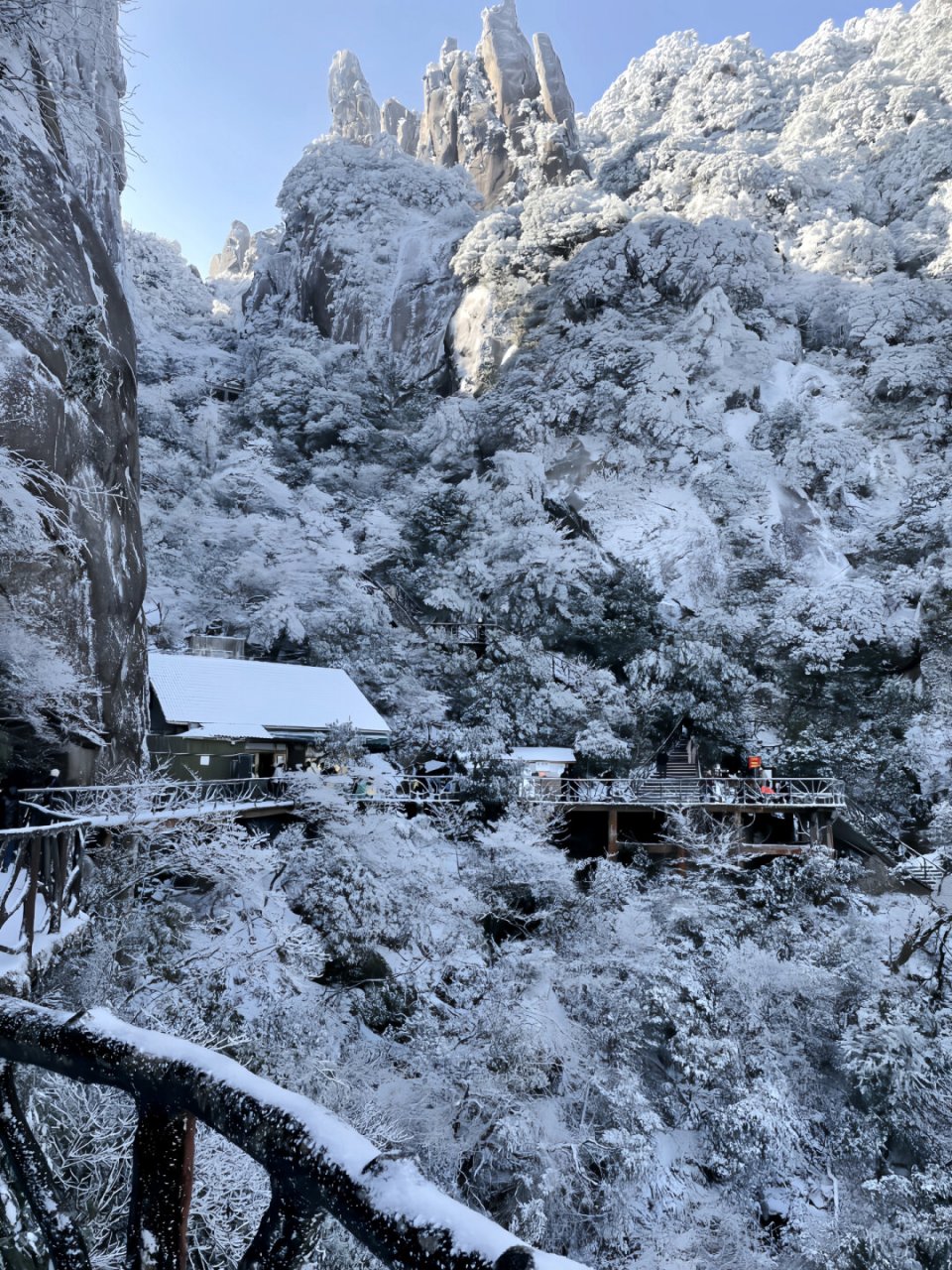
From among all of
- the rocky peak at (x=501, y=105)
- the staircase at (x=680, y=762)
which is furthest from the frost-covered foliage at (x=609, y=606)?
the rocky peak at (x=501, y=105)

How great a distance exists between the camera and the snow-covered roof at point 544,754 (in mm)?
21922

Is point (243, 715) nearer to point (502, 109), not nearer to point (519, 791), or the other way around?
point (519, 791)

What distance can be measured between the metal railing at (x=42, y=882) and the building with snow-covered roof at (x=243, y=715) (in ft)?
30.6

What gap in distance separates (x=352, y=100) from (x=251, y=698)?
72.7 m

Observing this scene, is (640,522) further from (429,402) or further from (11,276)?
(11,276)

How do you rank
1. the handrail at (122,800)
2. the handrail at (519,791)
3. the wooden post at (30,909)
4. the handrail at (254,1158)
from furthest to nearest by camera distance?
1. the handrail at (519,791)
2. the handrail at (122,800)
3. the wooden post at (30,909)
4. the handrail at (254,1158)

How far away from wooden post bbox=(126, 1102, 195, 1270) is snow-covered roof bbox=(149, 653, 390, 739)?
17.3 metres

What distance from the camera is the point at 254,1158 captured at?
1.14 meters

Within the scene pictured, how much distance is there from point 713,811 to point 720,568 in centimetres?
1439

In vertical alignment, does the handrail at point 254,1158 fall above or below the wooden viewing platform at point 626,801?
above

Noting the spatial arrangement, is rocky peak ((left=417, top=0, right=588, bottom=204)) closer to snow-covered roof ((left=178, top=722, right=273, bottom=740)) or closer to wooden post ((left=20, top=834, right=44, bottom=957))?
snow-covered roof ((left=178, top=722, right=273, bottom=740))

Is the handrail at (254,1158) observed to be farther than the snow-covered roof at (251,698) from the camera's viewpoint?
No

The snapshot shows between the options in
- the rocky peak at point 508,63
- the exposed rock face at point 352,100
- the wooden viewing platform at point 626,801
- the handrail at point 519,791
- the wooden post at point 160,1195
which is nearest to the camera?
the wooden post at point 160,1195

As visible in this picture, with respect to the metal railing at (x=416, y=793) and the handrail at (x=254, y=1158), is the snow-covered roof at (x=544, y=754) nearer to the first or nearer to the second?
the metal railing at (x=416, y=793)
